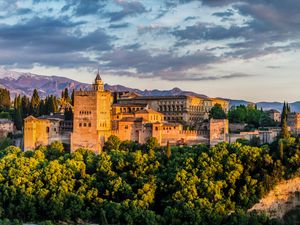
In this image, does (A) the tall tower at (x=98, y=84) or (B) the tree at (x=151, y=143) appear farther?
(A) the tall tower at (x=98, y=84)

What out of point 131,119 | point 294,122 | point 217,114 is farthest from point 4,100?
point 294,122

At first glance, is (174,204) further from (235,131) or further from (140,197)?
(235,131)

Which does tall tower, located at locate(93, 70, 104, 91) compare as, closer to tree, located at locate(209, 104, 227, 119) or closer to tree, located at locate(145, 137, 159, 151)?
tree, located at locate(209, 104, 227, 119)

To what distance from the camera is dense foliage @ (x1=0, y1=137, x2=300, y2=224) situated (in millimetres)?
27203

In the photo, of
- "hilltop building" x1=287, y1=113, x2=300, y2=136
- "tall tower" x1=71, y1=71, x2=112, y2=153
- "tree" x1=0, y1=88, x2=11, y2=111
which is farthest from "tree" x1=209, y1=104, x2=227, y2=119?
"tree" x1=0, y1=88, x2=11, y2=111

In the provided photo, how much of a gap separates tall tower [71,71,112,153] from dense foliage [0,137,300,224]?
14.6 ft

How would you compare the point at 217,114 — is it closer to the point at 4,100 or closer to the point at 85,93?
the point at 85,93

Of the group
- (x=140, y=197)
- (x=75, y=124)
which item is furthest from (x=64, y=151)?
(x=140, y=197)

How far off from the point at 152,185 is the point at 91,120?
9.63m

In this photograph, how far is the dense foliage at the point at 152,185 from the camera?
27.2 meters

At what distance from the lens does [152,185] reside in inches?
1152

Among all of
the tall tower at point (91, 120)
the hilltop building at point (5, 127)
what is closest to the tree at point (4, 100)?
the hilltop building at point (5, 127)

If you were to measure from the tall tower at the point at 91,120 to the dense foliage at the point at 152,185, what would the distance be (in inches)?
175

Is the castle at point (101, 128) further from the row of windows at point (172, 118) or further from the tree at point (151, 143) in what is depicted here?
the row of windows at point (172, 118)
